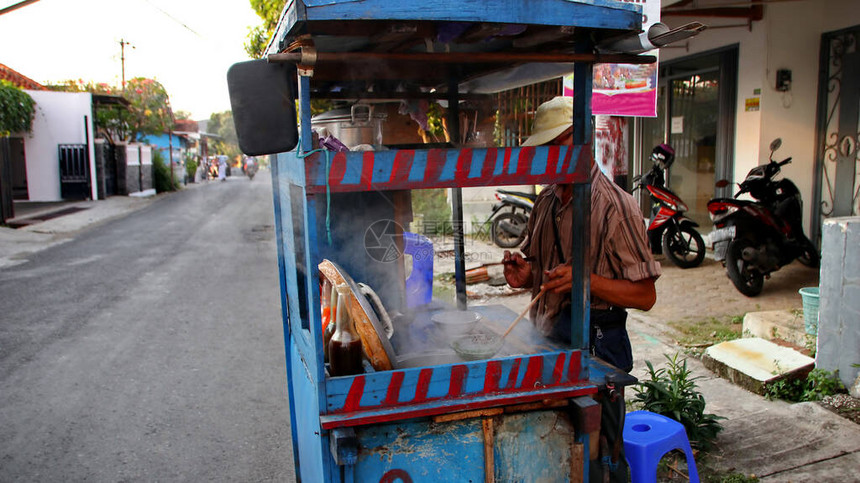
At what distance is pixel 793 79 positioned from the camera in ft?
22.4

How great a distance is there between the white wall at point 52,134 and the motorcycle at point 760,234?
19.6 m

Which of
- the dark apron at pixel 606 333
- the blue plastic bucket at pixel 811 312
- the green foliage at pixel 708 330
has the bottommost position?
the green foliage at pixel 708 330

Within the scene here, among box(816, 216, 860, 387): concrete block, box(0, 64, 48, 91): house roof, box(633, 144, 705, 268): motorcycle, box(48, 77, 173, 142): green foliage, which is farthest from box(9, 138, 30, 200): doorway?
box(816, 216, 860, 387): concrete block

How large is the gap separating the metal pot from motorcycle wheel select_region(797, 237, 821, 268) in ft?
17.1

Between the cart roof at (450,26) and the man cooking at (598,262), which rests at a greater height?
the cart roof at (450,26)

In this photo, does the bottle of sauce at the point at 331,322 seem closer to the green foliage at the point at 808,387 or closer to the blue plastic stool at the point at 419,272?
the blue plastic stool at the point at 419,272

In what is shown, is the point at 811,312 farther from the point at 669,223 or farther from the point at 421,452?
the point at 421,452

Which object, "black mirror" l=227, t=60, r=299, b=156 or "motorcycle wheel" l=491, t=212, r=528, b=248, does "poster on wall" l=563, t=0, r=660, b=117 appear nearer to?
"black mirror" l=227, t=60, r=299, b=156

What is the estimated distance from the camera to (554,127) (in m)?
2.42

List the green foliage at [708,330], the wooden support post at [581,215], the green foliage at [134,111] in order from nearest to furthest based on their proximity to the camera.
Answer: the wooden support post at [581,215]
the green foliage at [708,330]
the green foliage at [134,111]

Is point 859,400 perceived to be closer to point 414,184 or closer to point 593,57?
point 593,57

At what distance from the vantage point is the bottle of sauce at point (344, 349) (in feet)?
6.52

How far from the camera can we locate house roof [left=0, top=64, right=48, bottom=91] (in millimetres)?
21234

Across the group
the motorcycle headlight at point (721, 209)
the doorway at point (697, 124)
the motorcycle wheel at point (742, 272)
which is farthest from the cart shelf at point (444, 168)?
the doorway at point (697, 124)
